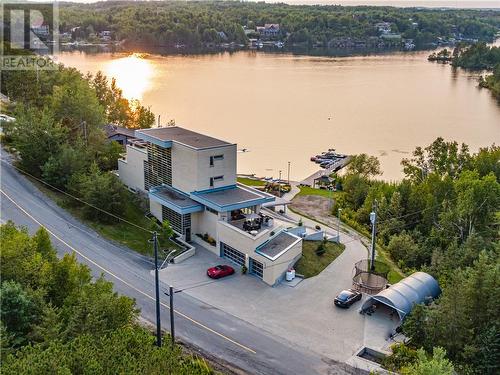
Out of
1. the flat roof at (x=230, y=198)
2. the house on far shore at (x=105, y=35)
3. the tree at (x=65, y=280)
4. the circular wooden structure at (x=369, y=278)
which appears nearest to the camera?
the tree at (x=65, y=280)

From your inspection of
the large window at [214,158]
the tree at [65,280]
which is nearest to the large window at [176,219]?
the large window at [214,158]

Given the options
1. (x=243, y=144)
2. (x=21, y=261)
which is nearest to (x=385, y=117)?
(x=243, y=144)

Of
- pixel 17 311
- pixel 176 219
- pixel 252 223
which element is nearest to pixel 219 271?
pixel 252 223

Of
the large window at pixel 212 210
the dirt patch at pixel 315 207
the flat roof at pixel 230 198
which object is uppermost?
the flat roof at pixel 230 198

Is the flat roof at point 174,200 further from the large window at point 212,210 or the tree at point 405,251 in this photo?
the tree at point 405,251

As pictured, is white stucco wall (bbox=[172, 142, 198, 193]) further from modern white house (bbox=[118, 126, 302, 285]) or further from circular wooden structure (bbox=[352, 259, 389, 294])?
circular wooden structure (bbox=[352, 259, 389, 294])

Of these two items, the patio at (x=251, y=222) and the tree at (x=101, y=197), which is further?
the tree at (x=101, y=197)
